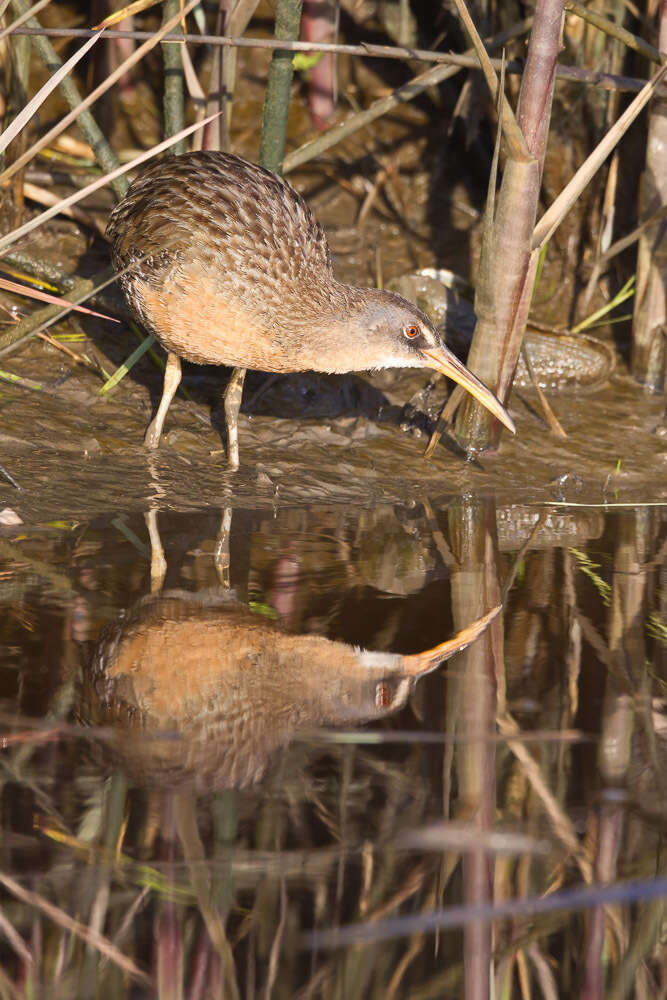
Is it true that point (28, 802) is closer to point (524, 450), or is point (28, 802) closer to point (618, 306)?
point (524, 450)

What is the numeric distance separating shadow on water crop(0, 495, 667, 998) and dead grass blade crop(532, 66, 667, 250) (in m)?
1.53

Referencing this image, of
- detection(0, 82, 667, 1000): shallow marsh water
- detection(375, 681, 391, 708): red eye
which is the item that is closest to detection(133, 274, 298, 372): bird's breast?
detection(0, 82, 667, 1000): shallow marsh water

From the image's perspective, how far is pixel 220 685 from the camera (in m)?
3.43

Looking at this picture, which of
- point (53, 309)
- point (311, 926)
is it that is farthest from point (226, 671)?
point (53, 309)

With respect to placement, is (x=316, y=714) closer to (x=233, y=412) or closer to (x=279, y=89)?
(x=233, y=412)

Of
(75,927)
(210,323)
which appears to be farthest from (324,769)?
(210,323)

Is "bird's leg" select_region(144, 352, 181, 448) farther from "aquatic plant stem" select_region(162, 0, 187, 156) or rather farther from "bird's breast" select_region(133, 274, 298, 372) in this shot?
"aquatic plant stem" select_region(162, 0, 187, 156)

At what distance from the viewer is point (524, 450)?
6020mm

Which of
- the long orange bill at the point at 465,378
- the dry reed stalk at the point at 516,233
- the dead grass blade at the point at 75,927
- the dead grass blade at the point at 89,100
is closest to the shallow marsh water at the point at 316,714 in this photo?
the dead grass blade at the point at 75,927

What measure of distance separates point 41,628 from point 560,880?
1.72m

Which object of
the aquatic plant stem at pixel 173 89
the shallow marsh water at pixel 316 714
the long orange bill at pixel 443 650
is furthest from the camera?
Answer: the aquatic plant stem at pixel 173 89

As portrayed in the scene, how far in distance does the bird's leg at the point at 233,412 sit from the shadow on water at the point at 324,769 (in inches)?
34.1

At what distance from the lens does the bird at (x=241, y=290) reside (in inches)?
202

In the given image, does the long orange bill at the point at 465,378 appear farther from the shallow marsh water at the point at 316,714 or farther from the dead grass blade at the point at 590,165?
Result: the dead grass blade at the point at 590,165
